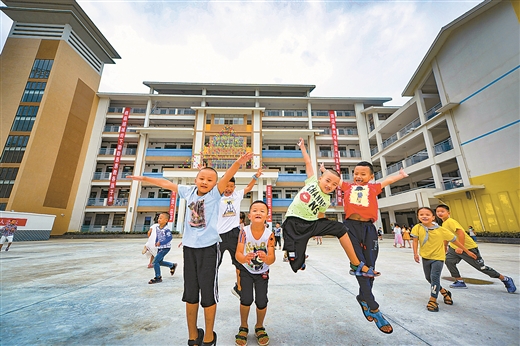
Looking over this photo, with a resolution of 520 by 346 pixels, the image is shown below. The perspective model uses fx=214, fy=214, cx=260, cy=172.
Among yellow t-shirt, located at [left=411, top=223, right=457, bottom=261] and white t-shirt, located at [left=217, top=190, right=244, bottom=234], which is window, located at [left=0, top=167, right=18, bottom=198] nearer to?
white t-shirt, located at [left=217, top=190, right=244, bottom=234]

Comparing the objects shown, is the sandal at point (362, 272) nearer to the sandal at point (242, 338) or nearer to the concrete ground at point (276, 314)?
the concrete ground at point (276, 314)

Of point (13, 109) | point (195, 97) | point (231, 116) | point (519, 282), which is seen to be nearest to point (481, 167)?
point (519, 282)

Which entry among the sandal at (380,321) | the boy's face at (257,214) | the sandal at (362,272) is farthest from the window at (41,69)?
the sandal at (380,321)

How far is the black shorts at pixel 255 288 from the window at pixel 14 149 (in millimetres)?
27609

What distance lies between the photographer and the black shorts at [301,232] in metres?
2.51

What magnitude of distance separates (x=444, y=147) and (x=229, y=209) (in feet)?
65.2

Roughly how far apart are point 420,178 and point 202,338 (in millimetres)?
26369

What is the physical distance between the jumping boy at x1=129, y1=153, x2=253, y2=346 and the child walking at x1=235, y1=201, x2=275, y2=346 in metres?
0.30

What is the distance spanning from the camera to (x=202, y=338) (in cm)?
193

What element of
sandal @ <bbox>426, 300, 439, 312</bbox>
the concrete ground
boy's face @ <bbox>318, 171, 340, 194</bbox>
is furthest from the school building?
boy's face @ <bbox>318, 171, 340, 194</bbox>

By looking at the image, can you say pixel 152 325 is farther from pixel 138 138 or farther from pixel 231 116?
pixel 138 138

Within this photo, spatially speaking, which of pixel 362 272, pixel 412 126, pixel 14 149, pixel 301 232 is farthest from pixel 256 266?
pixel 14 149

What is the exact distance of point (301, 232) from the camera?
262cm

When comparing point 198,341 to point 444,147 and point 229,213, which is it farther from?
point 444,147
